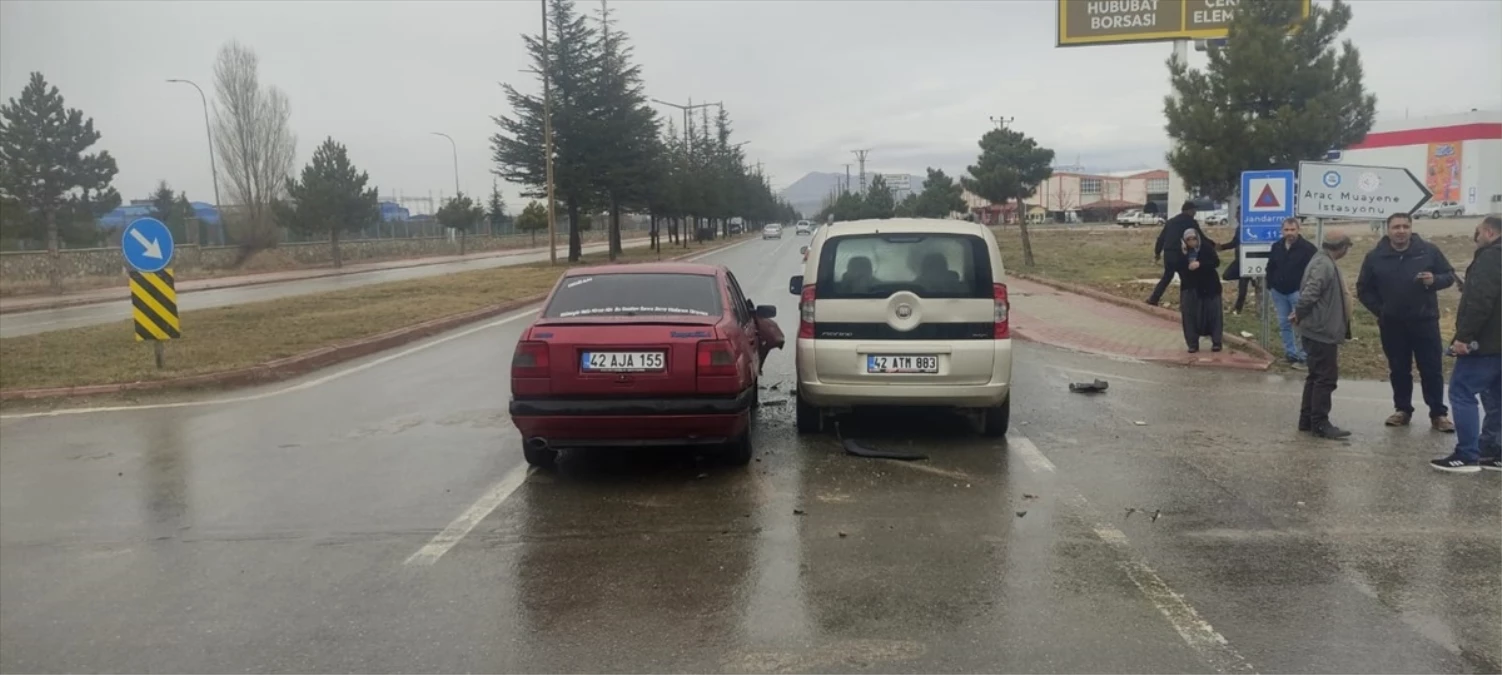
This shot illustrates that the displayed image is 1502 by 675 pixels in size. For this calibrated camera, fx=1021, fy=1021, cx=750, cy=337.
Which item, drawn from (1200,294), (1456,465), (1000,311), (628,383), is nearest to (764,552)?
(628,383)

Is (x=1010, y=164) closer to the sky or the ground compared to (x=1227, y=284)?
closer to the sky

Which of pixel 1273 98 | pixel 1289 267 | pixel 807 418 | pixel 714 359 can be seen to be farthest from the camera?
pixel 1273 98

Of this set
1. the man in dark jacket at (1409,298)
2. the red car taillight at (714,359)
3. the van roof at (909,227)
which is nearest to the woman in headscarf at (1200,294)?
the man in dark jacket at (1409,298)

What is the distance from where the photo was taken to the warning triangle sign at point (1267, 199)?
12.2m

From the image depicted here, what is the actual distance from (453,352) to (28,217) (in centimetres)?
3693

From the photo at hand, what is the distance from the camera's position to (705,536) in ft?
18.1

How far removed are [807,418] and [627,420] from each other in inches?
82.6

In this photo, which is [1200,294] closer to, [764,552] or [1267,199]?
[1267,199]

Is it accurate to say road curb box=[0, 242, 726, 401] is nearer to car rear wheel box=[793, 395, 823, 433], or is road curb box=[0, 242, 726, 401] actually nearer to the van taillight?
car rear wheel box=[793, 395, 823, 433]

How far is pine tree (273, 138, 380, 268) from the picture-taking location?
160 ft

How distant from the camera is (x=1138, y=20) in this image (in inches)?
1127

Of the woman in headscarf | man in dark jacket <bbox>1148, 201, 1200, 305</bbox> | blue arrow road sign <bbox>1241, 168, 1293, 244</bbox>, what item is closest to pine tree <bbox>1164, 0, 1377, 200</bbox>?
man in dark jacket <bbox>1148, 201, 1200, 305</bbox>

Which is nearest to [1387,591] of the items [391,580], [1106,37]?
[391,580]

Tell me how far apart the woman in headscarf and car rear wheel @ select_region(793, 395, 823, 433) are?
5954 mm
